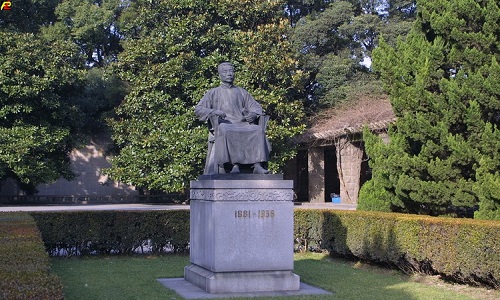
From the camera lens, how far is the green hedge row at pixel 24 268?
16.4ft

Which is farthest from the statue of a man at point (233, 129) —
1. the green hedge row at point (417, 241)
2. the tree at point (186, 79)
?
the tree at point (186, 79)

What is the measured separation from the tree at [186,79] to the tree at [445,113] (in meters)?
12.5

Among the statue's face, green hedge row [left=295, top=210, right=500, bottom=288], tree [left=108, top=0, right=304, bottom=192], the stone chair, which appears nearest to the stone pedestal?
the stone chair

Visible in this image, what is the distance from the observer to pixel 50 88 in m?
27.6

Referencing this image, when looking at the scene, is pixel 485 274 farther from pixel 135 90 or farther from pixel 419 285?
pixel 135 90

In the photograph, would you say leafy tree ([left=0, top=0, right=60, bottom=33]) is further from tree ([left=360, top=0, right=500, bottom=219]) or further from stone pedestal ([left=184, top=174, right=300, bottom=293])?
stone pedestal ([left=184, top=174, right=300, bottom=293])

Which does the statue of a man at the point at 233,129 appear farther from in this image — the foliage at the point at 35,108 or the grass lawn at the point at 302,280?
the foliage at the point at 35,108

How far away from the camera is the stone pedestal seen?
9133 mm

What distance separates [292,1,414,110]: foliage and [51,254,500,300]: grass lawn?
18063 millimetres

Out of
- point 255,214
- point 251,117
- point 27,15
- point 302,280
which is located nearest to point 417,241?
point 302,280

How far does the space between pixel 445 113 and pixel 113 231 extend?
7819 millimetres

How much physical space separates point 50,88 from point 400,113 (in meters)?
18.4

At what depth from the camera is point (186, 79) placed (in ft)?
87.9

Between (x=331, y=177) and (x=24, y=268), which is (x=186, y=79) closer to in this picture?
(x=331, y=177)
